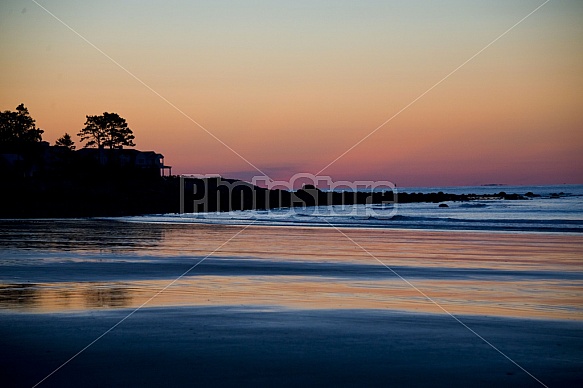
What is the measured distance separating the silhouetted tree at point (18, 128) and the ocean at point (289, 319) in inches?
2744

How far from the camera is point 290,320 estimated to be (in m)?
9.10

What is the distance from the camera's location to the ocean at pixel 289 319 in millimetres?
6516

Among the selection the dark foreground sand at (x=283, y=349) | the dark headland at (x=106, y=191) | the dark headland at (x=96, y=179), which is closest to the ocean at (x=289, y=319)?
the dark foreground sand at (x=283, y=349)

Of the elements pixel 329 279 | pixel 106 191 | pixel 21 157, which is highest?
pixel 21 157

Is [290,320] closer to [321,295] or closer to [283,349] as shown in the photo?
[283,349]

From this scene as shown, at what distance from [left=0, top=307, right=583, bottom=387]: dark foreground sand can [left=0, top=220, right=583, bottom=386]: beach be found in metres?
0.02

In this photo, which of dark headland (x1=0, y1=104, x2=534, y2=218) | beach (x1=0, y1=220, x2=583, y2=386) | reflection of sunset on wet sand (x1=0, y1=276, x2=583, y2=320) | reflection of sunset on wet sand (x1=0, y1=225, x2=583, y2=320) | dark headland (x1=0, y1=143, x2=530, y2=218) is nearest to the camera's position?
beach (x1=0, y1=220, x2=583, y2=386)

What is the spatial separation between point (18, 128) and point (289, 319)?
82.3m

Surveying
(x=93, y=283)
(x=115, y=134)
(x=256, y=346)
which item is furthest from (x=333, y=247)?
(x=115, y=134)

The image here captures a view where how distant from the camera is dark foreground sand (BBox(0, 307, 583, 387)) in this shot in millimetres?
6312

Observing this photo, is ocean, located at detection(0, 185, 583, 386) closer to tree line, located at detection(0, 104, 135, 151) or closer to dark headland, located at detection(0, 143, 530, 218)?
dark headland, located at detection(0, 143, 530, 218)

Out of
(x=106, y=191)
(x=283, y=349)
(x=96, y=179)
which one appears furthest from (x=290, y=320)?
(x=96, y=179)

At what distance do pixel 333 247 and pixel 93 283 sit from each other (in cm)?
1122

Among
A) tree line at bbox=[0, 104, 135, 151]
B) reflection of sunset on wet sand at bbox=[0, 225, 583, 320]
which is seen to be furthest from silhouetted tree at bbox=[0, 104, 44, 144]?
reflection of sunset on wet sand at bbox=[0, 225, 583, 320]
